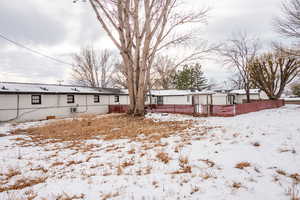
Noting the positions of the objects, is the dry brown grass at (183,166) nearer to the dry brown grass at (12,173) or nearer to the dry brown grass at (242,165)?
the dry brown grass at (242,165)

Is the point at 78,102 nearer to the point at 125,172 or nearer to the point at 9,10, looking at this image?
the point at 9,10

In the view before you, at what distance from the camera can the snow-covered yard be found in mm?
2043

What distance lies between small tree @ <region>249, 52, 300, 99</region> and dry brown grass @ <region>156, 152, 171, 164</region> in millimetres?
21911

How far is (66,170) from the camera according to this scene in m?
3.03

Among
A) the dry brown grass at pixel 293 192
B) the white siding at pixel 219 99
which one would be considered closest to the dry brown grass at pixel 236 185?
the dry brown grass at pixel 293 192

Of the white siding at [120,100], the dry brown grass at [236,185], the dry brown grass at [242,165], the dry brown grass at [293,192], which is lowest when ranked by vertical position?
the dry brown grass at [236,185]

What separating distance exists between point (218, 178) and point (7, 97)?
56.5 feet

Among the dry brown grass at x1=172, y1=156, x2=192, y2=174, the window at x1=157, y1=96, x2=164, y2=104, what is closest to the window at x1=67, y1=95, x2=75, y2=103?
the window at x1=157, y1=96, x2=164, y2=104

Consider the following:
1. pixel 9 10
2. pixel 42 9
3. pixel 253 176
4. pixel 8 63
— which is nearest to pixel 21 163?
pixel 253 176

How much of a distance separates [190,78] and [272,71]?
20837 millimetres

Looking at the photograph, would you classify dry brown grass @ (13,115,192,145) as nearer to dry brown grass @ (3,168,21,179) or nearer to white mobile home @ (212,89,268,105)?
dry brown grass @ (3,168,21,179)

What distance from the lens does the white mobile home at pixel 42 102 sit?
12.4 metres

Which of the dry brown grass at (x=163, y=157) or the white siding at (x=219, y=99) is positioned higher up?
the white siding at (x=219, y=99)

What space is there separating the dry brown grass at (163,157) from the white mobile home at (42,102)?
1543 cm
